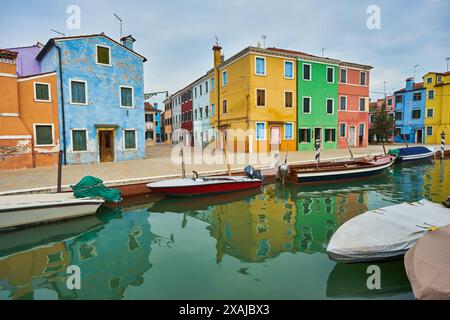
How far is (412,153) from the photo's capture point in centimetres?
2252

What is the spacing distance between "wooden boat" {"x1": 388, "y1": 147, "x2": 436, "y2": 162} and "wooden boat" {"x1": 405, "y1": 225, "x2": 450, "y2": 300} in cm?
1947

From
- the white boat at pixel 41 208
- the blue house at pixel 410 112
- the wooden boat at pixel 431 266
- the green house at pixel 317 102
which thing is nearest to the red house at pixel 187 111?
the green house at pixel 317 102

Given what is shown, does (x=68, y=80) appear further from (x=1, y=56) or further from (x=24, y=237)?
(x=24, y=237)

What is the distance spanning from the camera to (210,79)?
31.5 m

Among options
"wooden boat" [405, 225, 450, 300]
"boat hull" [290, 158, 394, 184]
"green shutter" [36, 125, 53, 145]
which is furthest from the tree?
"green shutter" [36, 125, 53, 145]

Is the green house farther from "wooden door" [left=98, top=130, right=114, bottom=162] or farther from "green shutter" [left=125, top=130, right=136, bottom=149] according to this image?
"wooden door" [left=98, top=130, right=114, bottom=162]

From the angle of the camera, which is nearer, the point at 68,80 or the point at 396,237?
the point at 396,237

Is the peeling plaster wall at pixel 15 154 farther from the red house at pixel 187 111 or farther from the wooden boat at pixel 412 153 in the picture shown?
the wooden boat at pixel 412 153

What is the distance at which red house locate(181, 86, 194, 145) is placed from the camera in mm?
39062

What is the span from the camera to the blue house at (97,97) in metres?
17.3

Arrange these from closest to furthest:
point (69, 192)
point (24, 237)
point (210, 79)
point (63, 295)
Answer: point (63, 295), point (24, 237), point (69, 192), point (210, 79)

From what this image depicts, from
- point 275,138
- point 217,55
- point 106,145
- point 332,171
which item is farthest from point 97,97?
point 332,171

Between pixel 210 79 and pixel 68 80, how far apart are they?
54.8 feet
